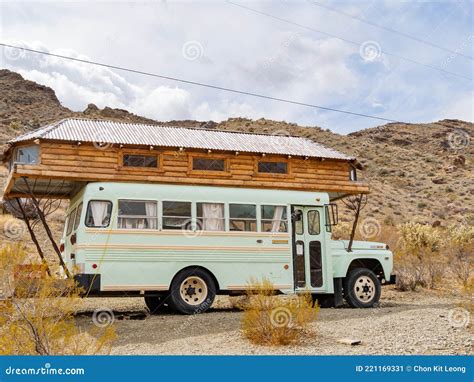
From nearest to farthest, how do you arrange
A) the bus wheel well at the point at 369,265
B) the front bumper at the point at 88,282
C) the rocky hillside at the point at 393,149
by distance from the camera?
the front bumper at the point at 88,282 → the bus wheel well at the point at 369,265 → the rocky hillside at the point at 393,149

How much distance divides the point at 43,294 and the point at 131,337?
2734 millimetres

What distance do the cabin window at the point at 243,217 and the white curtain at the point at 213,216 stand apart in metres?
0.23

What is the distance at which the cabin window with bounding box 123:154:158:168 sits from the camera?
14.1m

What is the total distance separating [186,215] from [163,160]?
5.68ft

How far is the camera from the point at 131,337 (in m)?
10.5

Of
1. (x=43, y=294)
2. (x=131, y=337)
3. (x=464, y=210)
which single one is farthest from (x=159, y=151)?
(x=464, y=210)

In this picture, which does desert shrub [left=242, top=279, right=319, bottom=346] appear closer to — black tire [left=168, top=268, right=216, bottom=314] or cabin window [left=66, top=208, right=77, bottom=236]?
black tire [left=168, top=268, right=216, bottom=314]

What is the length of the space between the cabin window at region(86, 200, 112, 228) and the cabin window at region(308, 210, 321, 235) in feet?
15.3

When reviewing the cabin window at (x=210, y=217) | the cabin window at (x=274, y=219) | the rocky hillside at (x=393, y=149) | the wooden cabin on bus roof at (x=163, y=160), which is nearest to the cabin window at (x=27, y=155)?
the wooden cabin on bus roof at (x=163, y=160)

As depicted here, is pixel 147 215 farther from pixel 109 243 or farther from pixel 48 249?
pixel 48 249

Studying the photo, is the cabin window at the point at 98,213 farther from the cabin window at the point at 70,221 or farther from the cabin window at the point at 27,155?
the cabin window at the point at 27,155

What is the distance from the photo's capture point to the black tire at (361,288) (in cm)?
1443

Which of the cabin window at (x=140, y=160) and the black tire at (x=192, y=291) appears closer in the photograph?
the black tire at (x=192, y=291)

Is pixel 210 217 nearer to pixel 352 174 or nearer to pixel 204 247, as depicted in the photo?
pixel 204 247
